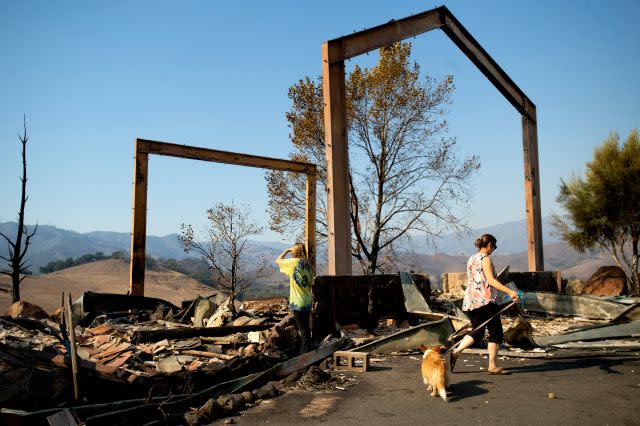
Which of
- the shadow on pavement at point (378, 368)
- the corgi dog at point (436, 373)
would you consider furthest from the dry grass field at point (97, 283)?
the corgi dog at point (436, 373)

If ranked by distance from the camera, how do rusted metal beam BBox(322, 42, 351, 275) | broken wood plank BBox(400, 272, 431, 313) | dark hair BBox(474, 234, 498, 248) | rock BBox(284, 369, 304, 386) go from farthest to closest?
rusted metal beam BBox(322, 42, 351, 275)
broken wood plank BBox(400, 272, 431, 313)
dark hair BBox(474, 234, 498, 248)
rock BBox(284, 369, 304, 386)

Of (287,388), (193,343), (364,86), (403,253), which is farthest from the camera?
(403,253)

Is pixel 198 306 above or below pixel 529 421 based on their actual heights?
above

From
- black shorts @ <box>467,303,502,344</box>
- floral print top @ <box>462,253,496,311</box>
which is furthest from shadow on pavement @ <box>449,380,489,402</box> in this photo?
floral print top @ <box>462,253,496,311</box>

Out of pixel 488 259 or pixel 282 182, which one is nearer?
pixel 488 259

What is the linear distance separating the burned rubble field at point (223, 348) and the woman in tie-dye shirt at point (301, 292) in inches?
15.6

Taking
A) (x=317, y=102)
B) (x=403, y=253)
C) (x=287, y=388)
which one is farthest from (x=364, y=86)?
(x=287, y=388)

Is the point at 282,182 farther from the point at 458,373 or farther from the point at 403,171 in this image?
the point at 458,373

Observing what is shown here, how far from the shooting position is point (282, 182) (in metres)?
26.3

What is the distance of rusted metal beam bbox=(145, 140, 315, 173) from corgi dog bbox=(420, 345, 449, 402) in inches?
372

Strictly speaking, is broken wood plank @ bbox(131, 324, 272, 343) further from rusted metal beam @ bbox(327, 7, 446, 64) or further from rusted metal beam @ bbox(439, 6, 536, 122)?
rusted metal beam @ bbox(439, 6, 536, 122)

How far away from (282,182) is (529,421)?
21801mm

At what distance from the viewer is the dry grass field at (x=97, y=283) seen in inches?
1963

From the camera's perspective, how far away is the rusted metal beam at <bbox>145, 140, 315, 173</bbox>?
1347cm
